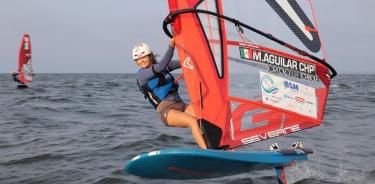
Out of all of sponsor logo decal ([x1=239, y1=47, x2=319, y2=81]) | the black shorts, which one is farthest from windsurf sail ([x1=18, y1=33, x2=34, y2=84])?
sponsor logo decal ([x1=239, y1=47, x2=319, y2=81])

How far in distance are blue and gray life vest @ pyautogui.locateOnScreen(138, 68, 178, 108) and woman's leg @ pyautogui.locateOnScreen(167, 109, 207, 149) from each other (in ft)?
1.09

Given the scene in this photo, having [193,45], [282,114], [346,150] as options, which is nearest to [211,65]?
[193,45]

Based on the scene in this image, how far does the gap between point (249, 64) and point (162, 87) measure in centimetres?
154

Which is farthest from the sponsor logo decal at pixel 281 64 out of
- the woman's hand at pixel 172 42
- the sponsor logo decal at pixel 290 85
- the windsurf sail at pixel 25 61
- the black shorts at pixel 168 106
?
the windsurf sail at pixel 25 61

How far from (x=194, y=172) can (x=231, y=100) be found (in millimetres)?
1176

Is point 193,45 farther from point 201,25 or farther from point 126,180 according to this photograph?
point 126,180

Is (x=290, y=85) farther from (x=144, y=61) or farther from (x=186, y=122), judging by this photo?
(x=144, y=61)

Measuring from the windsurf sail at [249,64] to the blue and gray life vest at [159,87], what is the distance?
29.0 inches

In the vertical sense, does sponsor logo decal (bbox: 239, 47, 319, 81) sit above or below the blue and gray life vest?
above

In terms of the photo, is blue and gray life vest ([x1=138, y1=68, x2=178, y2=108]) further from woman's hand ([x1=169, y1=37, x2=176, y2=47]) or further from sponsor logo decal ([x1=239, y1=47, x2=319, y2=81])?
sponsor logo decal ([x1=239, y1=47, x2=319, y2=81])

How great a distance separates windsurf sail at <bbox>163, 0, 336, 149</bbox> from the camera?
18.3 feet

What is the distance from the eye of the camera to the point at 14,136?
42.2 feet

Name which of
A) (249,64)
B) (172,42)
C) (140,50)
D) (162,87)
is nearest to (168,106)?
(162,87)

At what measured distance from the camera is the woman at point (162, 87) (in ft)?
20.4
